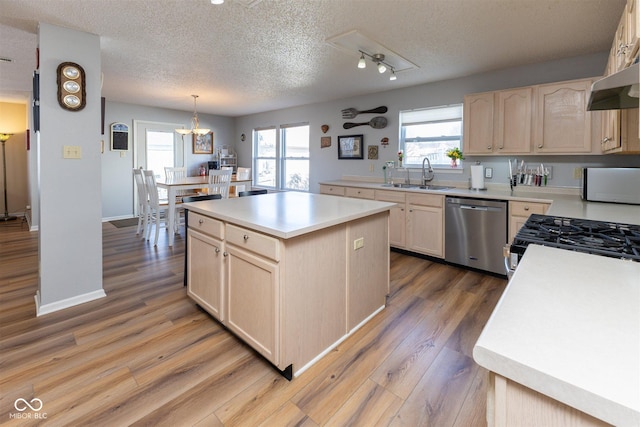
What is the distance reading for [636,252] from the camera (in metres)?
1.20

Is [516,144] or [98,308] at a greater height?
[516,144]

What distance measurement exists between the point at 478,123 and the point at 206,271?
333 centimetres

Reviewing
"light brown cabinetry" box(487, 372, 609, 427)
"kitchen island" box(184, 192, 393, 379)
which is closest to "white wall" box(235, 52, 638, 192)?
"kitchen island" box(184, 192, 393, 379)

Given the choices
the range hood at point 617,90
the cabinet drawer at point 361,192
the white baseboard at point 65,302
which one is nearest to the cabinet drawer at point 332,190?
the cabinet drawer at point 361,192

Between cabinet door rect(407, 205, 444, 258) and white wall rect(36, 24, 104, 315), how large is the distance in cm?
332

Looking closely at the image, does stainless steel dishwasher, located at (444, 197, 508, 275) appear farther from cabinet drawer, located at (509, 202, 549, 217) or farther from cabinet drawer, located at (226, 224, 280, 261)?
cabinet drawer, located at (226, 224, 280, 261)

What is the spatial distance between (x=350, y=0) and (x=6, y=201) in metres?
7.41

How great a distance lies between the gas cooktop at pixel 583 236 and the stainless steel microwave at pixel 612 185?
1.12 m

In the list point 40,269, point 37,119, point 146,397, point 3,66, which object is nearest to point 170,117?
point 3,66

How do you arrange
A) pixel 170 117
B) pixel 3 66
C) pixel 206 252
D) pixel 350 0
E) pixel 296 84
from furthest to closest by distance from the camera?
pixel 170 117 → pixel 296 84 → pixel 3 66 → pixel 206 252 → pixel 350 0

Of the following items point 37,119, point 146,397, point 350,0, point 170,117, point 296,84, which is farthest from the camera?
point 170,117

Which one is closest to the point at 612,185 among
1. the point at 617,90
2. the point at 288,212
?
the point at 617,90

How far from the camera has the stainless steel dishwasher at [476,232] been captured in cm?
327

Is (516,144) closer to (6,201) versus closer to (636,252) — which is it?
(636,252)
